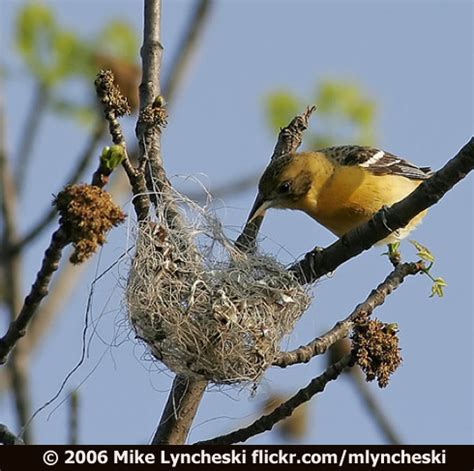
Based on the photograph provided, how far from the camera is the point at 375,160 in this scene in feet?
23.4

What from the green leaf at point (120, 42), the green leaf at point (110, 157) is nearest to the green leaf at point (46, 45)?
the green leaf at point (120, 42)

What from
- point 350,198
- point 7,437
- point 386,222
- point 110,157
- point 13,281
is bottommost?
point 7,437

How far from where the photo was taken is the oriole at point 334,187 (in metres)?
6.47

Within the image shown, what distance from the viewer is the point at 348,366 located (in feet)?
15.0

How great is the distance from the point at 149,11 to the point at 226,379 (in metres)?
1.76

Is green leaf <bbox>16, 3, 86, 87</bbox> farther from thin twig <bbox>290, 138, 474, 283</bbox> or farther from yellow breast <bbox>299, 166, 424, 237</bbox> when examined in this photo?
thin twig <bbox>290, 138, 474, 283</bbox>

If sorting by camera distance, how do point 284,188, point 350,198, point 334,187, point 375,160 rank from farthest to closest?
point 375,160 < point 334,187 < point 350,198 < point 284,188

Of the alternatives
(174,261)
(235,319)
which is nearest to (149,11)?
(174,261)

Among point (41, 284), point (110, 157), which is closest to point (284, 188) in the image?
point (110, 157)

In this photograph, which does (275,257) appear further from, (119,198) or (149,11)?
(119,198)

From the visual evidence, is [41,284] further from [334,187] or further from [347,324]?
[334,187]

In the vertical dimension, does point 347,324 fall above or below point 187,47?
below

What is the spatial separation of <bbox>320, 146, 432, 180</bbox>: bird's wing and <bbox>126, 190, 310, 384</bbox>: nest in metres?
2.12

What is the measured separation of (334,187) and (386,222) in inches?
90.9
